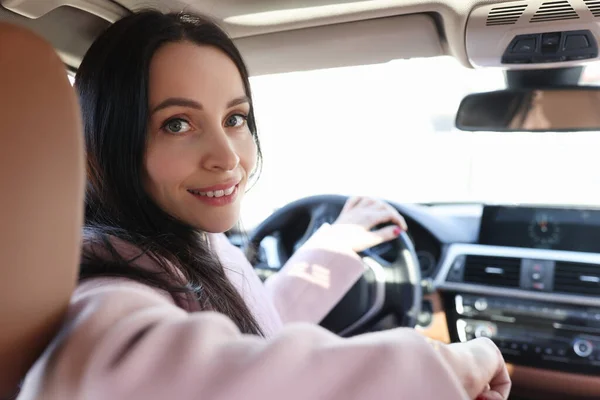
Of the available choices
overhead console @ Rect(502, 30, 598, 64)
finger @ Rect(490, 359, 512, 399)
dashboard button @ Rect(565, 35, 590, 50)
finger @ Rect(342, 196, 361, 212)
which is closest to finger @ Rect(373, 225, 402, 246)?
finger @ Rect(342, 196, 361, 212)

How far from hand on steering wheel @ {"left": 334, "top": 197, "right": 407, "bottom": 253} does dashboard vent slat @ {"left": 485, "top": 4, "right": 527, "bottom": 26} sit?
2.46 feet

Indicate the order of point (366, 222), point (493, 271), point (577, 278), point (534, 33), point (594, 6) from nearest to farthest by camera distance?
point (594, 6), point (534, 33), point (366, 222), point (577, 278), point (493, 271)

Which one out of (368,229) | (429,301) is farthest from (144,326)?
(429,301)

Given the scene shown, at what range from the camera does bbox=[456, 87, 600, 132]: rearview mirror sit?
1.95 meters

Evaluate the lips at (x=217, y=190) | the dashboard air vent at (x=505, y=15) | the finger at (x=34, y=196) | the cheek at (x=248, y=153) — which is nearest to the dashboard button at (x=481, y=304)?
the dashboard air vent at (x=505, y=15)

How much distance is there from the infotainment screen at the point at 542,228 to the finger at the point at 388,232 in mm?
453

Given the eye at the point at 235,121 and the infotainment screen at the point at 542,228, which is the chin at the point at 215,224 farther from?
the infotainment screen at the point at 542,228

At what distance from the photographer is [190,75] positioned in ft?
3.98

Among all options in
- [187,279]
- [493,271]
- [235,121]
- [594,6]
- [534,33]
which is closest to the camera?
[187,279]

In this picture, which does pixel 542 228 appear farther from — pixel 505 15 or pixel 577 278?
pixel 505 15

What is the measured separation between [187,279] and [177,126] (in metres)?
0.30

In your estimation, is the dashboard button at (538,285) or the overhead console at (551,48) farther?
the dashboard button at (538,285)

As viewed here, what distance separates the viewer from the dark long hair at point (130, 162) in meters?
1.14

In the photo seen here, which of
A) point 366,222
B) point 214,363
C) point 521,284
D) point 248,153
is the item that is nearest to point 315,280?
point 366,222
